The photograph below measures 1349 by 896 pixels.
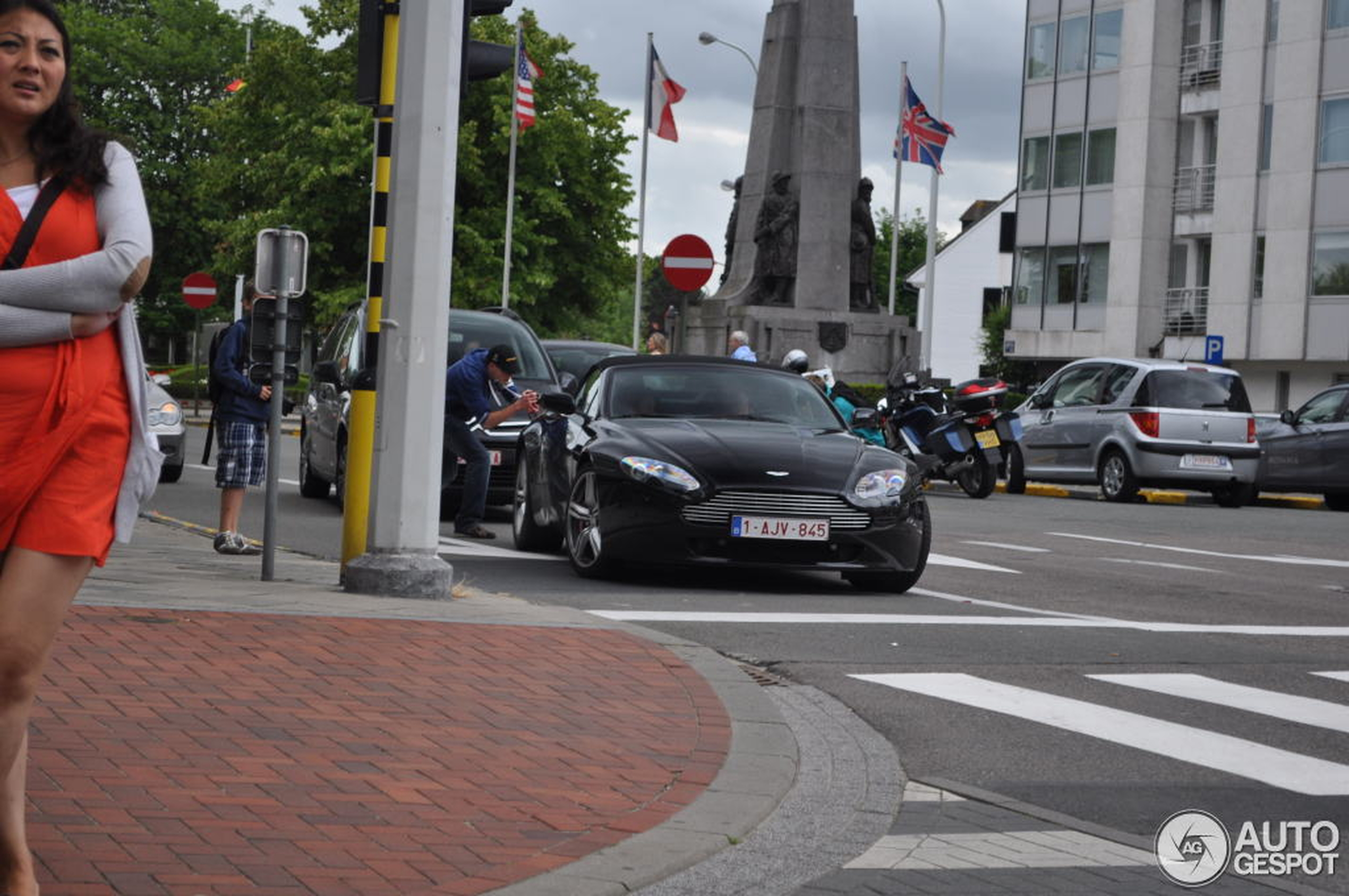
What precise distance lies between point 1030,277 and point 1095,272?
3.16 metres

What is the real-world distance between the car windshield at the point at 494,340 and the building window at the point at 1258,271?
39.7 m

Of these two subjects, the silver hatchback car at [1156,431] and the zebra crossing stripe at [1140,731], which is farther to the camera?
the silver hatchback car at [1156,431]

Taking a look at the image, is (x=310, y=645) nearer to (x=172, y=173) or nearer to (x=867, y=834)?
(x=867, y=834)

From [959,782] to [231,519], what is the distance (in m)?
8.05

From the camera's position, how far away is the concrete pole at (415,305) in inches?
419

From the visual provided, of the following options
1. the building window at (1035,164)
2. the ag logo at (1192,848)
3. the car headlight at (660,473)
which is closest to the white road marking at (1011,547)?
the car headlight at (660,473)

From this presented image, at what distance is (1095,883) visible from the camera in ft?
17.3

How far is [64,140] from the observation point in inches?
171

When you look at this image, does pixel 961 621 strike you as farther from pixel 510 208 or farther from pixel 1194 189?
pixel 1194 189

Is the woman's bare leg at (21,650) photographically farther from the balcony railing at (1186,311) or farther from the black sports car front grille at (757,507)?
the balcony railing at (1186,311)

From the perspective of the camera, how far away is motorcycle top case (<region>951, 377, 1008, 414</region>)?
2653 centimetres

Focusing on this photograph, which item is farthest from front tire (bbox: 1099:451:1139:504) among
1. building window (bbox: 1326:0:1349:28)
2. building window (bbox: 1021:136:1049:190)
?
building window (bbox: 1021:136:1049:190)

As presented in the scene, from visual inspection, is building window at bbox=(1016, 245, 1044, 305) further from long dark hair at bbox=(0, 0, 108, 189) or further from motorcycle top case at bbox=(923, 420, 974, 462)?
long dark hair at bbox=(0, 0, 108, 189)

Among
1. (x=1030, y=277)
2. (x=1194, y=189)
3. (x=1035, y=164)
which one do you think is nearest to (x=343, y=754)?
(x=1194, y=189)
